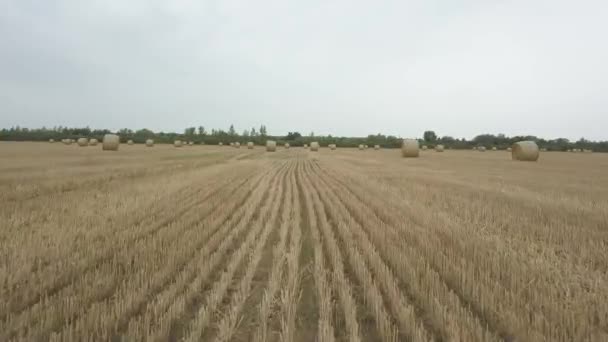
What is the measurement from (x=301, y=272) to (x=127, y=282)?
1903 millimetres

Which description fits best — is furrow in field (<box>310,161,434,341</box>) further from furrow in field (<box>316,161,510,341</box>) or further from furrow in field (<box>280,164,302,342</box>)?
furrow in field (<box>280,164,302,342</box>)

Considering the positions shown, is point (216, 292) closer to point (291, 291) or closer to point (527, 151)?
point (291, 291)

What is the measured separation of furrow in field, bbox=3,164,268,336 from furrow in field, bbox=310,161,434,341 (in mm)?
2197

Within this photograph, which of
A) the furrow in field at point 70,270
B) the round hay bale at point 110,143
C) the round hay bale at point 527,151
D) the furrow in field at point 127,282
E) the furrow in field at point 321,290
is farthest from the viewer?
the round hay bale at point 110,143

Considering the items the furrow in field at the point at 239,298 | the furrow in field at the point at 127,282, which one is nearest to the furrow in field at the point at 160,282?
the furrow in field at the point at 127,282

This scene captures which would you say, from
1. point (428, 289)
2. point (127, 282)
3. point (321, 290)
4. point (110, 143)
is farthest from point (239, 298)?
point (110, 143)

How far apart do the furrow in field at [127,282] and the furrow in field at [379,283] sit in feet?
7.21

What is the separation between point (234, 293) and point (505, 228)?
16.5 ft

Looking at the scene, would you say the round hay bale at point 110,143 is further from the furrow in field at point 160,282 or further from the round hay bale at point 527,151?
the round hay bale at point 527,151

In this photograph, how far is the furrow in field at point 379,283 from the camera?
262 centimetres

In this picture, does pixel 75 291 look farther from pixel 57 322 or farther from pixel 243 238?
pixel 243 238

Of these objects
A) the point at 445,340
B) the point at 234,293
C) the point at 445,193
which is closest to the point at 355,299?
the point at 445,340

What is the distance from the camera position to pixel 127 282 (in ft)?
11.2

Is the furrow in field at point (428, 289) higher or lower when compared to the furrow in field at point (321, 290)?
higher
